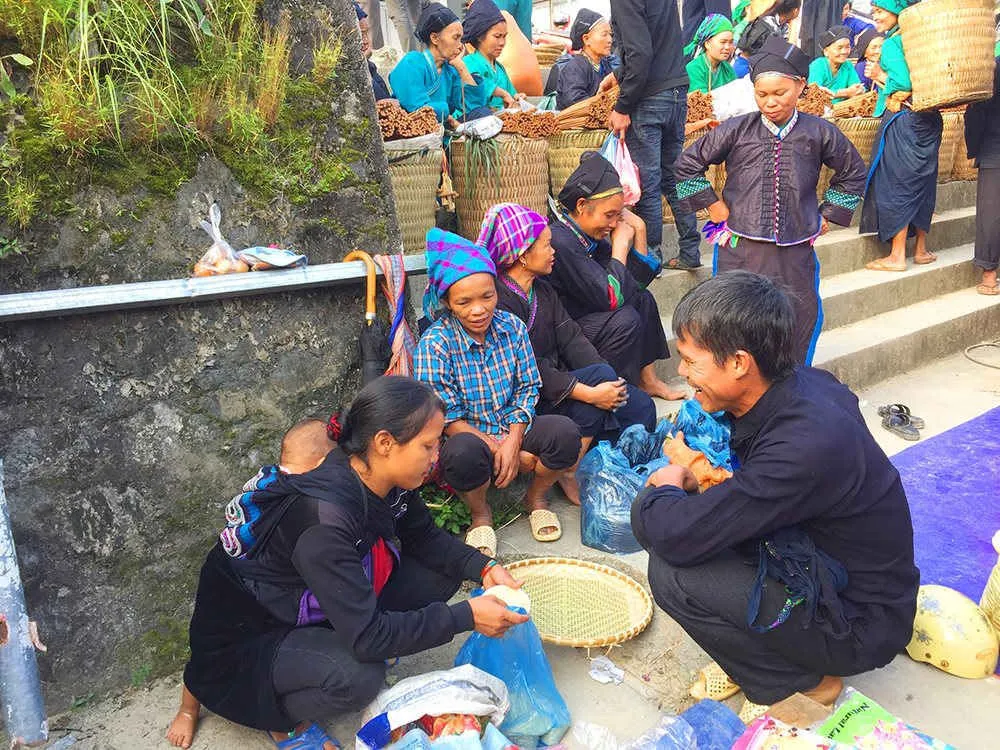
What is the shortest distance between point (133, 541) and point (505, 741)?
143 centimetres

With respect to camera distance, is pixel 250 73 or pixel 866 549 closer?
pixel 866 549

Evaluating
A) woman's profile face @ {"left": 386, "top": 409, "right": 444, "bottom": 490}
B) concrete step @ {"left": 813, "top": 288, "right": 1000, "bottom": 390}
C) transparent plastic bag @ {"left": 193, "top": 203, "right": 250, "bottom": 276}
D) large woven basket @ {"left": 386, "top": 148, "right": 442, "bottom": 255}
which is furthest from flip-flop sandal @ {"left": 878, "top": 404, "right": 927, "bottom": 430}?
transparent plastic bag @ {"left": 193, "top": 203, "right": 250, "bottom": 276}

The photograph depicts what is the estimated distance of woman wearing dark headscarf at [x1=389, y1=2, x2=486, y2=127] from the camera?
519cm

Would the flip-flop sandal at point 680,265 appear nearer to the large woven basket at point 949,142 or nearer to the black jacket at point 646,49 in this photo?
the black jacket at point 646,49

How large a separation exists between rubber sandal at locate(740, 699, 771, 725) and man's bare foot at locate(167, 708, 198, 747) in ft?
5.50

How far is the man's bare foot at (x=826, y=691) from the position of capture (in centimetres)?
233

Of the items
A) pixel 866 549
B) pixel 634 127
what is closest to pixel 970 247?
pixel 634 127

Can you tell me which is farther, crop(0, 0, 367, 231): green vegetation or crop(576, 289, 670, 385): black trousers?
crop(576, 289, 670, 385): black trousers

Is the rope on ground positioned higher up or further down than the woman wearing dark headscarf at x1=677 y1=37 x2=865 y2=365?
further down

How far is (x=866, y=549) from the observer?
2.16m

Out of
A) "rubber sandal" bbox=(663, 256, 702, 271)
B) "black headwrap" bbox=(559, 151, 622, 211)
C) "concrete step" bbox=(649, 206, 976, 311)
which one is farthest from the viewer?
"rubber sandal" bbox=(663, 256, 702, 271)

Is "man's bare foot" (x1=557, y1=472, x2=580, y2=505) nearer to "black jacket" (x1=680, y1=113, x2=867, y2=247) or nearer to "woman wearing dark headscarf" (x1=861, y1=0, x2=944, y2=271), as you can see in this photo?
"black jacket" (x1=680, y1=113, x2=867, y2=247)

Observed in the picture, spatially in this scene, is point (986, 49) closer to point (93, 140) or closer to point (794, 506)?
point (794, 506)

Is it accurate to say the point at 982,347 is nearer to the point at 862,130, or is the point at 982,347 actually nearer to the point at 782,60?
the point at 862,130
